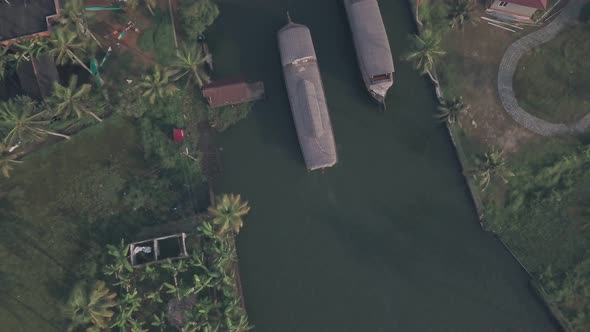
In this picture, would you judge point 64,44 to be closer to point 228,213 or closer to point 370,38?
point 228,213

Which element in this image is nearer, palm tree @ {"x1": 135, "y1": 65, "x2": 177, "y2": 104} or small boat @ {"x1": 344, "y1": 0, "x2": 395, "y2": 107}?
palm tree @ {"x1": 135, "y1": 65, "x2": 177, "y2": 104}

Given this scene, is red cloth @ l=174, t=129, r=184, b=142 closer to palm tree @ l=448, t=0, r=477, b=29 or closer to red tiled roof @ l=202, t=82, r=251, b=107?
red tiled roof @ l=202, t=82, r=251, b=107

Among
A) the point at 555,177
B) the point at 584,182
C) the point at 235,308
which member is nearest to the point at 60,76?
the point at 235,308

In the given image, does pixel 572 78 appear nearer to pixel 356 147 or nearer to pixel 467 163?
pixel 467 163

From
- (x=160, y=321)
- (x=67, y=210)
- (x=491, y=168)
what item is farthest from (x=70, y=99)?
(x=491, y=168)

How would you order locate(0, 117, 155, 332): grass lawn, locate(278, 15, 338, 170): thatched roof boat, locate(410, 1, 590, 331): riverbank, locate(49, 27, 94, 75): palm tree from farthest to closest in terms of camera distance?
locate(0, 117, 155, 332): grass lawn, locate(278, 15, 338, 170): thatched roof boat, locate(410, 1, 590, 331): riverbank, locate(49, 27, 94, 75): palm tree

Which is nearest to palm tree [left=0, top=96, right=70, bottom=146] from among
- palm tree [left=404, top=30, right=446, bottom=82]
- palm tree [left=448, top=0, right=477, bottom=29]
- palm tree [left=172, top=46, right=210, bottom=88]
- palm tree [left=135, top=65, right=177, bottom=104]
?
palm tree [left=135, top=65, right=177, bottom=104]
